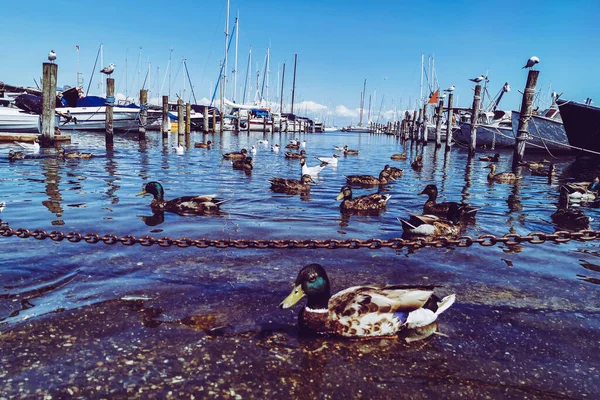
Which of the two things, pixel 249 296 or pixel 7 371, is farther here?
pixel 249 296

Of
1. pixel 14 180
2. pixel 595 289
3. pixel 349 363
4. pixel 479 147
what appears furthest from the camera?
pixel 479 147

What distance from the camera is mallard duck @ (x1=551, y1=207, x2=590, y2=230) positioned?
28.4 ft

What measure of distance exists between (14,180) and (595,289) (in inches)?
520

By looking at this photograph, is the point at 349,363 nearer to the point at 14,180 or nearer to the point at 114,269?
the point at 114,269

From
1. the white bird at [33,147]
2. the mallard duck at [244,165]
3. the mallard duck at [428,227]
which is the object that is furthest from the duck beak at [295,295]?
the white bird at [33,147]

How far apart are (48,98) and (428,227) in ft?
59.1

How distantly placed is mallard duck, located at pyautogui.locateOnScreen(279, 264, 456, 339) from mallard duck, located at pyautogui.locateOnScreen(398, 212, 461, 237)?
347 cm

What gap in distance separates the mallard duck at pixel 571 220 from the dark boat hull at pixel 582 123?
52.4 feet

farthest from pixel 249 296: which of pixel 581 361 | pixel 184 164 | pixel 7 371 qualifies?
pixel 184 164

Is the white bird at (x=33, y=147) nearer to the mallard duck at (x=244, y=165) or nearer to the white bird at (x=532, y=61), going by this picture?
the mallard duck at (x=244, y=165)

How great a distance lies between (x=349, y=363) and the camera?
11.7 ft

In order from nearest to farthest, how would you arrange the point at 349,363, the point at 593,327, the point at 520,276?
the point at 349,363, the point at 593,327, the point at 520,276

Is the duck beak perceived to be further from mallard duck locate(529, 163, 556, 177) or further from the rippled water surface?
mallard duck locate(529, 163, 556, 177)

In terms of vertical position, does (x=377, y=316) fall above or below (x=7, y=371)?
above
